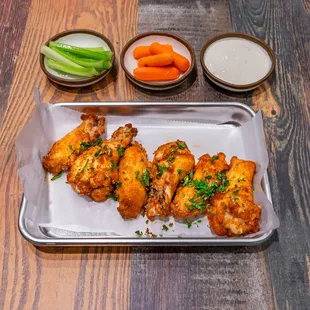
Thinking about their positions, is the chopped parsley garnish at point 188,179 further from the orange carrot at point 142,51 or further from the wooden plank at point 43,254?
the orange carrot at point 142,51

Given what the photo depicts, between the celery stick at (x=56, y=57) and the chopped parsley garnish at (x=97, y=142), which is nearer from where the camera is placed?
the chopped parsley garnish at (x=97, y=142)

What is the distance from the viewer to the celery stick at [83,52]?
291cm

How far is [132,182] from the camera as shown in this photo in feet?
7.46

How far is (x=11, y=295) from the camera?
6.93 ft

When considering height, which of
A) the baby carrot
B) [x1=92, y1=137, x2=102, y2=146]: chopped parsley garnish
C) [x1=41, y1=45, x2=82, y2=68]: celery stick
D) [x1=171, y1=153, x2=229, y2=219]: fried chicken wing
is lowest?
[x1=171, y1=153, x2=229, y2=219]: fried chicken wing

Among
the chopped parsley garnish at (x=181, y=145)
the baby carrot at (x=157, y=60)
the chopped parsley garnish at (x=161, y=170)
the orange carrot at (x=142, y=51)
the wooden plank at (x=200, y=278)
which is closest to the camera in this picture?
the wooden plank at (x=200, y=278)

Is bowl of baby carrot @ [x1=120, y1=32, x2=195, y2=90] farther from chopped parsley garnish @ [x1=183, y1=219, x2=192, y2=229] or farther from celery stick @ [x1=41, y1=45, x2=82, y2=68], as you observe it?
chopped parsley garnish @ [x1=183, y1=219, x2=192, y2=229]

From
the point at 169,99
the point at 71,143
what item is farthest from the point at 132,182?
the point at 169,99

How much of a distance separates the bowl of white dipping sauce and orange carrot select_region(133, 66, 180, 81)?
0.27 meters

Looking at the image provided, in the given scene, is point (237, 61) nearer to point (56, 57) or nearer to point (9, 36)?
point (56, 57)

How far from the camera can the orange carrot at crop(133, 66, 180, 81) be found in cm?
286

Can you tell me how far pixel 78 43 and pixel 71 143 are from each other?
3.66 feet

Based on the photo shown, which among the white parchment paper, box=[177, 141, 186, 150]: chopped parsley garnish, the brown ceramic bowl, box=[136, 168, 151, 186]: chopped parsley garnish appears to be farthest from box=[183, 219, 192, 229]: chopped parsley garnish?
the brown ceramic bowl

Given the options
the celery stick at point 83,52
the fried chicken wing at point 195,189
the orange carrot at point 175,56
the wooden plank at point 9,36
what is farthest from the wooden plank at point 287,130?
the wooden plank at point 9,36
